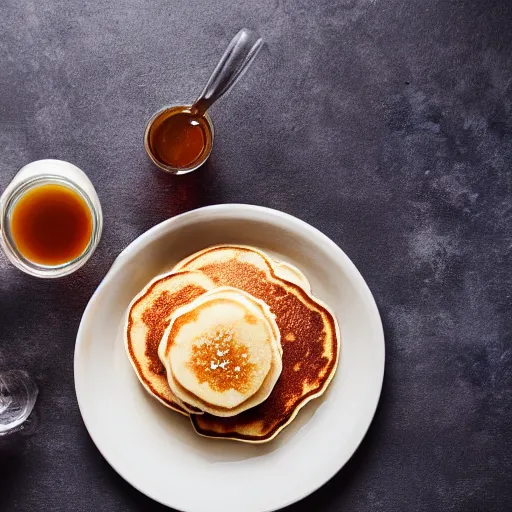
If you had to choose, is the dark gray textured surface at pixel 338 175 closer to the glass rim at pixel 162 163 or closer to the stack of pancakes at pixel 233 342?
the glass rim at pixel 162 163

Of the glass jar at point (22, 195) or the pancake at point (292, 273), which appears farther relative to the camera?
the pancake at point (292, 273)

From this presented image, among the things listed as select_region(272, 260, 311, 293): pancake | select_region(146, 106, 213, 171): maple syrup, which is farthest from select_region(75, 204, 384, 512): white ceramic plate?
select_region(146, 106, 213, 171): maple syrup

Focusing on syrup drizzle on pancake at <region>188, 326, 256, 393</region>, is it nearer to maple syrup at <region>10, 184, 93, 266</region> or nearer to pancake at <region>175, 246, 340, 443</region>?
pancake at <region>175, 246, 340, 443</region>

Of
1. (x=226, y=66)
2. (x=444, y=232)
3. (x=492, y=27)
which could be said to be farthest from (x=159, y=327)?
(x=492, y=27)

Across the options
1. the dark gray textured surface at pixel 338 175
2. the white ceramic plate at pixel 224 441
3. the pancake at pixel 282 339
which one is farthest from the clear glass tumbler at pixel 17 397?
the pancake at pixel 282 339

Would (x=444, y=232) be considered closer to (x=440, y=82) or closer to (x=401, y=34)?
(x=440, y=82)
